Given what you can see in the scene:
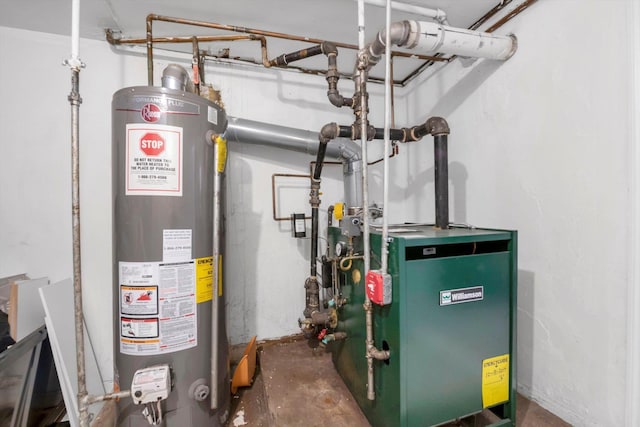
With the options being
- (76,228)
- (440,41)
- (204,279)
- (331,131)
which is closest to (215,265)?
(204,279)

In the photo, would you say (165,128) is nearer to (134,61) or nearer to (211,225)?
(211,225)

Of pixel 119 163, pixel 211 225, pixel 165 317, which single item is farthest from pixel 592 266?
pixel 119 163

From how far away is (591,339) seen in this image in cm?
96

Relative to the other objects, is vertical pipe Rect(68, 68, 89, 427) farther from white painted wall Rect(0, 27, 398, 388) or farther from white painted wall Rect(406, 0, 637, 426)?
white painted wall Rect(406, 0, 637, 426)

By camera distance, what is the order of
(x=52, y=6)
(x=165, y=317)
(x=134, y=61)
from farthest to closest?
1. (x=134, y=61)
2. (x=52, y=6)
3. (x=165, y=317)

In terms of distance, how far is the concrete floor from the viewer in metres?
1.06

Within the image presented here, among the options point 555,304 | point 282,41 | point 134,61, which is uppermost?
point 282,41

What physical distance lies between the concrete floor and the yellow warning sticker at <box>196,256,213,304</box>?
2.00 feet

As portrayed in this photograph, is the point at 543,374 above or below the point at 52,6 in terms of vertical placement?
below

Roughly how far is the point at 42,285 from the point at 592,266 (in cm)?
245

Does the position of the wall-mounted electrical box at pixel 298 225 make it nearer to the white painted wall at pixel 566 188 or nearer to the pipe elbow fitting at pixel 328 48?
the pipe elbow fitting at pixel 328 48

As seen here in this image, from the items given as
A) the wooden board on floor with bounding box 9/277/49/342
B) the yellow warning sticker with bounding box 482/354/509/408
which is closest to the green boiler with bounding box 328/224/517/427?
the yellow warning sticker with bounding box 482/354/509/408

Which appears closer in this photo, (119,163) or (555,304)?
(119,163)

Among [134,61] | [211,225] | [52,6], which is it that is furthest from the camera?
[134,61]
